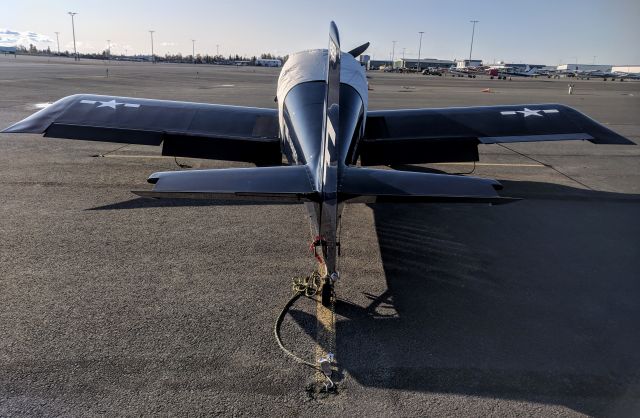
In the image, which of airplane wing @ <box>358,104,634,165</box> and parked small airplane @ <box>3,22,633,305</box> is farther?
airplane wing @ <box>358,104,634,165</box>

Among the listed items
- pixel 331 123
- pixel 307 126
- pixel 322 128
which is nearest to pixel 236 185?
pixel 331 123

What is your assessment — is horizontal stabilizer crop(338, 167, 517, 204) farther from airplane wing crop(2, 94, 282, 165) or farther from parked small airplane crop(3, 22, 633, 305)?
airplane wing crop(2, 94, 282, 165)

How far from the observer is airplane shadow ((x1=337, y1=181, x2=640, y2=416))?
414 centimetres

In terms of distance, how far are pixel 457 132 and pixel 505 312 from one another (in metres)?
5.77

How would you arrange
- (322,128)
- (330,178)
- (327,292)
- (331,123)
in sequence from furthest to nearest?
1. (322,128)
2. (331,123)
3. (327,292)
4. (330,178)

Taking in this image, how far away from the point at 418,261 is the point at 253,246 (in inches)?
98.0

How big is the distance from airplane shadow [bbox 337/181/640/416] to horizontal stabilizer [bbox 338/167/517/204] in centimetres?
138

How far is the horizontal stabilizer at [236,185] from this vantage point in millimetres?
4586

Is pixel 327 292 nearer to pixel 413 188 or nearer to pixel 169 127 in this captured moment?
pixel 413 188

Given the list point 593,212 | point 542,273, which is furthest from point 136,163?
point 593,212

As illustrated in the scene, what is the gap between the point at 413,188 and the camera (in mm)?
4887

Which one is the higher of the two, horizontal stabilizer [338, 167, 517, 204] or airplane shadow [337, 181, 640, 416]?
horizontal stabilizer [338, 167, 517, 204]

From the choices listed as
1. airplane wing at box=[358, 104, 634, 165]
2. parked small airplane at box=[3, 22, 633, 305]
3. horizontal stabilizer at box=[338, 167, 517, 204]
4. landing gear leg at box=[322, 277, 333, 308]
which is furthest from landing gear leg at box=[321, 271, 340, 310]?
airplane wing at box=[358, 104, 634, 165]

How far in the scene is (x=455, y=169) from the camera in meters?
12.4
